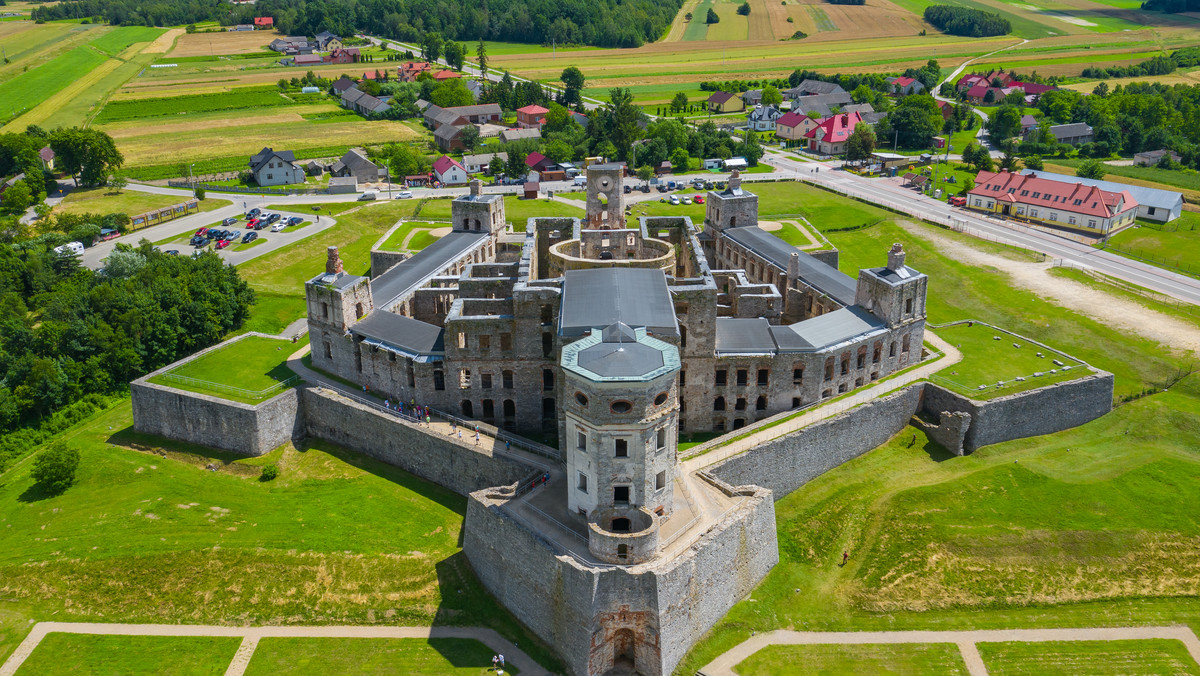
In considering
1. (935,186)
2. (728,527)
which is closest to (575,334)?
(728,527)

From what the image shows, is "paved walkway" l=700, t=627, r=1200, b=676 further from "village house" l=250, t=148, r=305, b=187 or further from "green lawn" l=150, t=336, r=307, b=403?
"village house" l=250, t=148, r=305, b=187

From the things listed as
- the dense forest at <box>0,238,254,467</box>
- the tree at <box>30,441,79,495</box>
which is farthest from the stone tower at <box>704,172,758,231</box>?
the tree at <box>30,441,79,495</box>

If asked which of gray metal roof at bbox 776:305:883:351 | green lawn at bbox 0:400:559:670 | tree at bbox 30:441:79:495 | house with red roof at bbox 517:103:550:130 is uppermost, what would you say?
house with red roof at bbox 517:103:550:130

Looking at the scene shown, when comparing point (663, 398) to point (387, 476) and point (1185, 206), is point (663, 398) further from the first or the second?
point (1185, 206)

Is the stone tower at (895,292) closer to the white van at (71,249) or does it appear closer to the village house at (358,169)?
the white van at (71,249)

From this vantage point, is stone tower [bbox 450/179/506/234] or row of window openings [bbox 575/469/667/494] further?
stone tower [bbox 450/179/506/234]

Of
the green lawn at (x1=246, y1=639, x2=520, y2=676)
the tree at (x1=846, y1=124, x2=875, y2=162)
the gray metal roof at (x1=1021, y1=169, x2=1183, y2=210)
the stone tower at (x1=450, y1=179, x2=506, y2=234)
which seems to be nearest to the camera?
the green lawn at (x1=246, y1=639, x2=520, y2=676)
